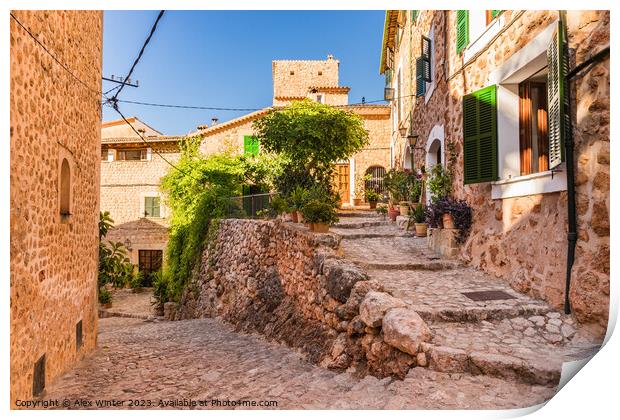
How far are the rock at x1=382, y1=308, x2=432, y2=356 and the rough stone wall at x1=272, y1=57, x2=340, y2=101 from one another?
14879 millimetres

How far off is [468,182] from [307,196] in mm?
3243

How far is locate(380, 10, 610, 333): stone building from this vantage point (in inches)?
128

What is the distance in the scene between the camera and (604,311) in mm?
3139

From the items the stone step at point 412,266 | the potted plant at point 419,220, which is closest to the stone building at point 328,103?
the potted plant at point 419,220

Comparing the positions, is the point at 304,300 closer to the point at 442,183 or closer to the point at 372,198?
the point at 442,183

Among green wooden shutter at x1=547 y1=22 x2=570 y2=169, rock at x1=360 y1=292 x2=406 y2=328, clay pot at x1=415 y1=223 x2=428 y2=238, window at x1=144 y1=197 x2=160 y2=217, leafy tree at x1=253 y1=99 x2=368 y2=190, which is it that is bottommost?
rock at x1=360 y1=292 x2=406 y2=328

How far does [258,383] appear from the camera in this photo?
11.7ft

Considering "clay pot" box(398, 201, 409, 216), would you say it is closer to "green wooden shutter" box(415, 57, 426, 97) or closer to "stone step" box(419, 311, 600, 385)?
"green wooden shutter" box(415, 57, 426, 97)

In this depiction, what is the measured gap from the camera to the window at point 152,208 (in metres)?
17.2

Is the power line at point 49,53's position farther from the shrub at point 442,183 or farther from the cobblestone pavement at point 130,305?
the cobblestone pavement at point 130,305

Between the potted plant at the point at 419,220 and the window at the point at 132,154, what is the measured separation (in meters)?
12.9

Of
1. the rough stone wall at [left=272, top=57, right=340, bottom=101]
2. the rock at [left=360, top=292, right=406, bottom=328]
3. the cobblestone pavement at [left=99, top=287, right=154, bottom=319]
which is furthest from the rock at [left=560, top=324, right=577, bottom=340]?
the rough stone wall at [left=272, top=57, right=340, bottom=101]

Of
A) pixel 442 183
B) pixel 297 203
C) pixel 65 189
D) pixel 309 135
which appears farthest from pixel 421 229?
pixel 65 189
